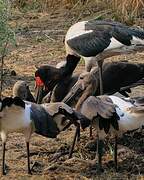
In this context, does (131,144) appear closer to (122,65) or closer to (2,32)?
(122,65)

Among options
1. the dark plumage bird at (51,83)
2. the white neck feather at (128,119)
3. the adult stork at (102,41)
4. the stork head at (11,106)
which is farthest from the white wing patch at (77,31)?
the stork head at (11,106)

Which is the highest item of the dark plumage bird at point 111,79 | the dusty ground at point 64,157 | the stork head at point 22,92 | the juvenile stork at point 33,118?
the juvenile stork at point 33,118

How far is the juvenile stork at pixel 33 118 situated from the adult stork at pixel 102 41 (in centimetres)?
181

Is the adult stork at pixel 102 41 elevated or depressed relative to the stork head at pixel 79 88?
elevated

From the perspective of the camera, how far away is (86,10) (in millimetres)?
14094

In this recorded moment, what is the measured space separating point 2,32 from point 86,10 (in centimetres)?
629

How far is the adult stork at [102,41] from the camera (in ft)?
26.4

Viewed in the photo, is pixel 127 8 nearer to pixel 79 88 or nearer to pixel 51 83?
pixel 51 83

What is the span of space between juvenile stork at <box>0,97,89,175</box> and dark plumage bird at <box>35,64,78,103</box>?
5.18 feet

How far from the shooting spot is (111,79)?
25.7ft

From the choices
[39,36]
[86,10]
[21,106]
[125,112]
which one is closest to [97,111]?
[125,112]

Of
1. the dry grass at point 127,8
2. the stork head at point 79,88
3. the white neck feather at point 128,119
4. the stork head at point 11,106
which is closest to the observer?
the stork head at point 11,106

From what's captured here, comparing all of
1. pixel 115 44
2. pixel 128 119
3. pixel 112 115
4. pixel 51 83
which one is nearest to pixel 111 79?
pixel 115 44

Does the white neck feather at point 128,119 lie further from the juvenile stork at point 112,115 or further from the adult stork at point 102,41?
the adult stork at point 102,41
